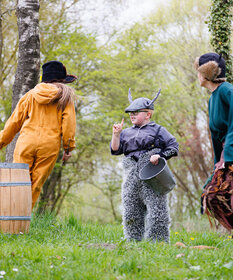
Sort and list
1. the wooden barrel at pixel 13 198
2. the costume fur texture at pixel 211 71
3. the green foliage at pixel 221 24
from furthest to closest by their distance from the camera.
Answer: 1. the green foliage at pixel 221 24
2. the wooden barrel at pixel 13 198
3. the costume fur texture at pixel 211 71

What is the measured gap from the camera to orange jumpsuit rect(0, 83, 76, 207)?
4867 millimetres

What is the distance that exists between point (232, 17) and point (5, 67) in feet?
23.7

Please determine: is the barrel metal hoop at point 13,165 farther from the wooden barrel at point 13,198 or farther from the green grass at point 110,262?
the green grass at point 110,262

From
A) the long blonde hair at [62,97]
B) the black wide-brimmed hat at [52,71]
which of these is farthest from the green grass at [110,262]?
the black wide-brimmed hat at [52,71]

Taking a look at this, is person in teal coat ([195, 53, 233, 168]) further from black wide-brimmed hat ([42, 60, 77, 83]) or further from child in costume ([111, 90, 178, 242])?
black wide-brimmed hat ([42, 60, 77, 83])

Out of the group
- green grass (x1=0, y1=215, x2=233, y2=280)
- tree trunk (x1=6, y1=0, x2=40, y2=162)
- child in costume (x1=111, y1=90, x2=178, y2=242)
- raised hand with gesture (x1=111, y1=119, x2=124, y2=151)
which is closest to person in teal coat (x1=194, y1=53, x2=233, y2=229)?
green grass (x1=0, y1=215, x2=233, y2=280)

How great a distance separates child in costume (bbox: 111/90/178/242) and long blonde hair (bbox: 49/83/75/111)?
815 mm

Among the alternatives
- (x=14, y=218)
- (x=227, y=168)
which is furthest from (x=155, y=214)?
(x=14, y=218)

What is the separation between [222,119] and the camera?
3648 millimetres

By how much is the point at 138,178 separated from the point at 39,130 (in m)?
1.34

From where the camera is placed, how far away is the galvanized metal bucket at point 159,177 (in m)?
4.32

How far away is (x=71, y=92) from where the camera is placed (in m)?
5.10

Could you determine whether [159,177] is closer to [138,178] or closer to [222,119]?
[138,178]

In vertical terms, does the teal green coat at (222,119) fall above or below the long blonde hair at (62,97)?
below
